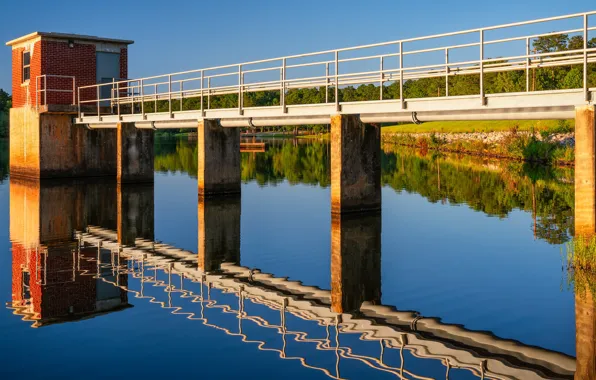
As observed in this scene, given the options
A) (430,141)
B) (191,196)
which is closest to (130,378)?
(191,196)

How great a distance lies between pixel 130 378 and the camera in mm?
7699

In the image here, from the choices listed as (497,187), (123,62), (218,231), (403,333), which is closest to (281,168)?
(123,62)

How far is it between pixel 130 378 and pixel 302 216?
13858 mm

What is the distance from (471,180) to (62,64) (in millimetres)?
19046

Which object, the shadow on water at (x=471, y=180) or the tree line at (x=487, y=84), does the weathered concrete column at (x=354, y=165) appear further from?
the tree line at (x=487, y=84)

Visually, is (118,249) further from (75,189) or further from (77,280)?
(75,189)

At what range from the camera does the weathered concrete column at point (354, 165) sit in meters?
19.6

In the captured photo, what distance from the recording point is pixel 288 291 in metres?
11.6

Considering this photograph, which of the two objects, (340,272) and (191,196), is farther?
(191,196)

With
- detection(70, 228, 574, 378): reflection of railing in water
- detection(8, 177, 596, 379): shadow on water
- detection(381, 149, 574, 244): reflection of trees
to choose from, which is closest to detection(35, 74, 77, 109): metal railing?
detection(8, 177, 596, 379): shadow on water

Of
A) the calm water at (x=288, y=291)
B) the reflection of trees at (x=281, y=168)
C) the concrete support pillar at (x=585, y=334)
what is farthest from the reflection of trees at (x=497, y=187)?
the concrete support pillar at (x=585, y=334)

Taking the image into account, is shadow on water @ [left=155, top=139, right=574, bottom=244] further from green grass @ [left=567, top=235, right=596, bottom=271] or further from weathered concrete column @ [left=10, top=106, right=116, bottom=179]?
weathered concrete column @ [left=10, top=106, right=116, bottom=179]

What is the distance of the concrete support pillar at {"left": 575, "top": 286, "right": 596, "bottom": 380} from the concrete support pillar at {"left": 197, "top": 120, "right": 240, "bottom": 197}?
15.7 m

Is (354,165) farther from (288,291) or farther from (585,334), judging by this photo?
(585,334)
